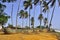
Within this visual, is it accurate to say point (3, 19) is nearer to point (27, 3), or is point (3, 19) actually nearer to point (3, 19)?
point (3, 19)

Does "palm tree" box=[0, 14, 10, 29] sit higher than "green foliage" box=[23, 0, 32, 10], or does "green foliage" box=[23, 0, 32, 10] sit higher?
"green foliage" box=[23, 0, 32, 10]

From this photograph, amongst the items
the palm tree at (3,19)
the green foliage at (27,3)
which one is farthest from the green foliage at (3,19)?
the green foliage at (27,3)

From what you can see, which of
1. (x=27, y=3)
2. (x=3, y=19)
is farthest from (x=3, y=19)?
(x=27, y=3)

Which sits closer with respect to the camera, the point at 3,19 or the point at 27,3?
the point at 3,19

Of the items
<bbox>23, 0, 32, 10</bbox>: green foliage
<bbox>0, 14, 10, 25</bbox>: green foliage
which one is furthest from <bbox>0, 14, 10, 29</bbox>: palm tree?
<bbox>23, 0, 32, 10</bbox>: green foliage

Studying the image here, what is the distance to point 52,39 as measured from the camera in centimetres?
3120

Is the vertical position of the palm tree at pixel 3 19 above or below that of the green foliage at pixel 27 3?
below

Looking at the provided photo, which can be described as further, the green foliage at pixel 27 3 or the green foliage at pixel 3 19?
the green foliage at pixel 27 3

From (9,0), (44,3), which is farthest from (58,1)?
(9,0)

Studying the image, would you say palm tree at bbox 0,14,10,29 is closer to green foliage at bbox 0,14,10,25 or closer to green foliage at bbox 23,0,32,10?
green foliage at bbox 0,14,10,25

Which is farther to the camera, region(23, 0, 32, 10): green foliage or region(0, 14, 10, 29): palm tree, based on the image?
region(23, 0, 32, 10): green foliage

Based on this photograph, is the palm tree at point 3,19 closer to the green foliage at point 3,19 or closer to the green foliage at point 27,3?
the green foliage at point 3,19

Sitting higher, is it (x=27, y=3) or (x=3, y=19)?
(x=27, y=3)

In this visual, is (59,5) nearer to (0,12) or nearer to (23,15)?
(0,12)
